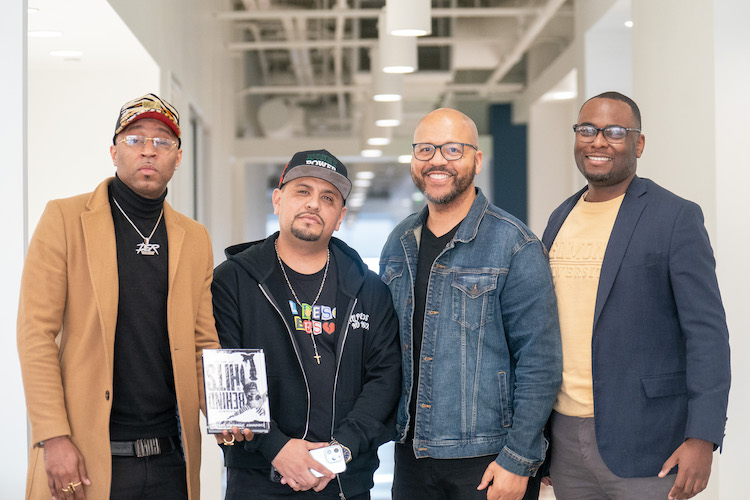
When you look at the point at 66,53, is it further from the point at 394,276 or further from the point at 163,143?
the point at 394,276

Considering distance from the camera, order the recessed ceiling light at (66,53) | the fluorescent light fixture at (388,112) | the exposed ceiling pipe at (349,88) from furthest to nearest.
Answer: the exposed ceiling pipe at (349,88) → the fluorescent light fixture at (388,112) → the recessed ceiling light at (66,53)

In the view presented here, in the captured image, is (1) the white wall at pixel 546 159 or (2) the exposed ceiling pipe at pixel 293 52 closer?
(2) the exposed ceiling pipe at pixel 293 52

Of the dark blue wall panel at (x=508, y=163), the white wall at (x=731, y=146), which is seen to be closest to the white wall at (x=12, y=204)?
the white wall at (x=731, y=146)

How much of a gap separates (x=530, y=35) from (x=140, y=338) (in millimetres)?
7225

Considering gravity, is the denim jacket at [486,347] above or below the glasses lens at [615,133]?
below

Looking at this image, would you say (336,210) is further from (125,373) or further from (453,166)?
(125,373)

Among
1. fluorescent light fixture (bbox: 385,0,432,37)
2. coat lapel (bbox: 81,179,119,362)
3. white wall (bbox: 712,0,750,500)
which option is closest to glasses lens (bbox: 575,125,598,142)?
coat lapel (bbox: 81,179,119,362)

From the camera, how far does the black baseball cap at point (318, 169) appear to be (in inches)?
103

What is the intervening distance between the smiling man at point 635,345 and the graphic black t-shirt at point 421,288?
1.27 feet

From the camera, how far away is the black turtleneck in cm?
234

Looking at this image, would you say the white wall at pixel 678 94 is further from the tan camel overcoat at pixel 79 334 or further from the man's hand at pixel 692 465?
the tan camel overcoat at pixel 79 334

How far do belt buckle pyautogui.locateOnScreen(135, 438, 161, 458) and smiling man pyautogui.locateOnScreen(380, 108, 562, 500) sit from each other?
735 millimetres

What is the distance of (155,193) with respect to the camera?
2.46m

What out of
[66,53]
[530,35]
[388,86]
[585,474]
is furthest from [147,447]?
[530,35]
